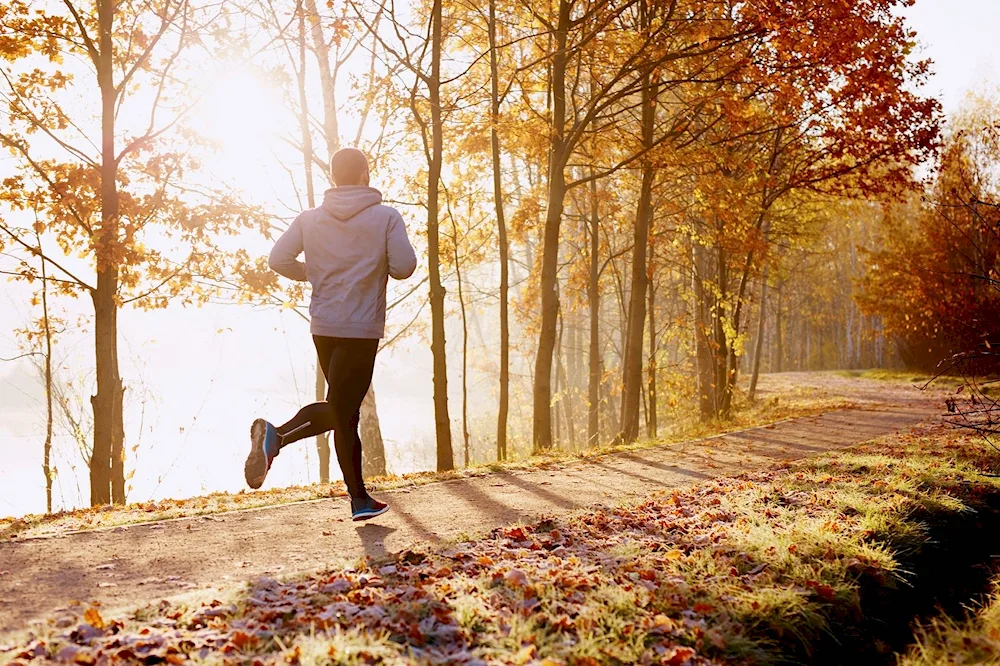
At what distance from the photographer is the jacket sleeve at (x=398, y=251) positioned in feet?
16.1

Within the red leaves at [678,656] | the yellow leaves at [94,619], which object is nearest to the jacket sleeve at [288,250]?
the yellow leaves at [94,619]

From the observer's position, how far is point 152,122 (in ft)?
33.5

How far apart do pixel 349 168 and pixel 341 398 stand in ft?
5.00

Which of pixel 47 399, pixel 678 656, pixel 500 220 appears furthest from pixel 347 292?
pixel 47 399

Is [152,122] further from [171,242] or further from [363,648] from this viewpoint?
[363,648]

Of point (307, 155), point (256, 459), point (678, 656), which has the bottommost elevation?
point (678, 656)

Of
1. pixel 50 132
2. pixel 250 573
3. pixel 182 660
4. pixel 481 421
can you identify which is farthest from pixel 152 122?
pixel 481 421

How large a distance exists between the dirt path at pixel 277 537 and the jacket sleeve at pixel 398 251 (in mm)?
1685

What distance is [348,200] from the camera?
195 inches

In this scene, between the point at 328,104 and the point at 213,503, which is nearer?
the point at 213,503

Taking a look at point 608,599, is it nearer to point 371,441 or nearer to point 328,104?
point 371,441

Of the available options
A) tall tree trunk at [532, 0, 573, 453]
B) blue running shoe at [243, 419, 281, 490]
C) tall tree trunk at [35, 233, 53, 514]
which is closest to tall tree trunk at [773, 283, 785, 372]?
tall tree trunk at [532, 0, 573, 453]

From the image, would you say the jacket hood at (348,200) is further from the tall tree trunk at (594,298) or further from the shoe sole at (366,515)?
the tall tree trunk at (594,298)

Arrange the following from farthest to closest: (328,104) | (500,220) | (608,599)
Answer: (328,104) < (500,220) < (608,599)
